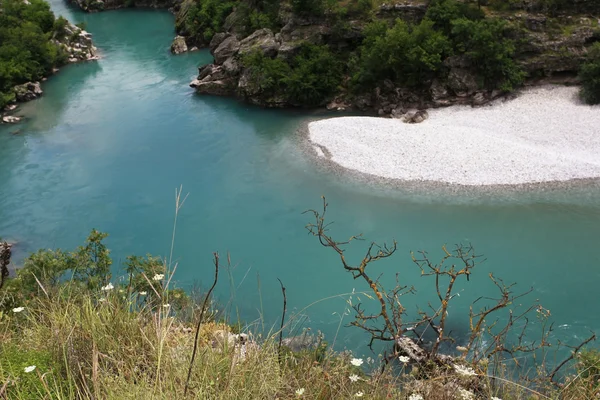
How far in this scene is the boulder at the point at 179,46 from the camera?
40.2m

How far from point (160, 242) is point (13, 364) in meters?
15.7

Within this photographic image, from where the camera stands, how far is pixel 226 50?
3438cm

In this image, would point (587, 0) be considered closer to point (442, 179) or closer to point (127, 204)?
point (442, 179)

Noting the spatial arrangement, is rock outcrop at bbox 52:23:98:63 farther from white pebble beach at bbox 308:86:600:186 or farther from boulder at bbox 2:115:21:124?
white pebble beach at bbox 308:86:600:186

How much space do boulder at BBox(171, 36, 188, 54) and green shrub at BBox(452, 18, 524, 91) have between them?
2036 centimetres

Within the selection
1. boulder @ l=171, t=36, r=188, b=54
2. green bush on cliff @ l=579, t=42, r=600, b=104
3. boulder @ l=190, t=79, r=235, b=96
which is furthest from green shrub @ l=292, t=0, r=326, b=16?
green bush on cliff @ l=579, t=42, r=600, b=104

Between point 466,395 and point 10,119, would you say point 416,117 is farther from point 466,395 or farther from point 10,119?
point 466,395

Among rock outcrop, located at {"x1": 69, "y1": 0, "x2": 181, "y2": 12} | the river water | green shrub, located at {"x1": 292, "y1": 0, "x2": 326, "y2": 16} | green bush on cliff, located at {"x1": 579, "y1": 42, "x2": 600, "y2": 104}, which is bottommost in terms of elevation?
the river water

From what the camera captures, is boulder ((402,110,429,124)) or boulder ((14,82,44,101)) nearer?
boulder ((402,110,429,124))

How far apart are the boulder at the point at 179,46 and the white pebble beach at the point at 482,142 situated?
17.1 metres

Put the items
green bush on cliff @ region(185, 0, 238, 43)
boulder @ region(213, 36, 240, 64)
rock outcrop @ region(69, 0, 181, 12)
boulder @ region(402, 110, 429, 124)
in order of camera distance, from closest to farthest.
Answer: boulder @ region(402, 110, 429, 124) → boulder @ region(213, 36, 240, 64) → green bush on cliff @ region(185, 0, 238, 43) → rock outcrop @ region(69, 0, 181, 12)

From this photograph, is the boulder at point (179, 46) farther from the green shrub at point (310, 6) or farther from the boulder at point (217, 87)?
the green shrub at point (310, 6)

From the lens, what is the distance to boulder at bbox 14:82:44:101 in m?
33.3

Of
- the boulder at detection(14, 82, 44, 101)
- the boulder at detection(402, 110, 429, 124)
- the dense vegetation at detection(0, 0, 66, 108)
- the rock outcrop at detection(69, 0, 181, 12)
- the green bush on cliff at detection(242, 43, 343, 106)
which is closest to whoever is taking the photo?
the boulder at detection(402, 110, 429, 124)
